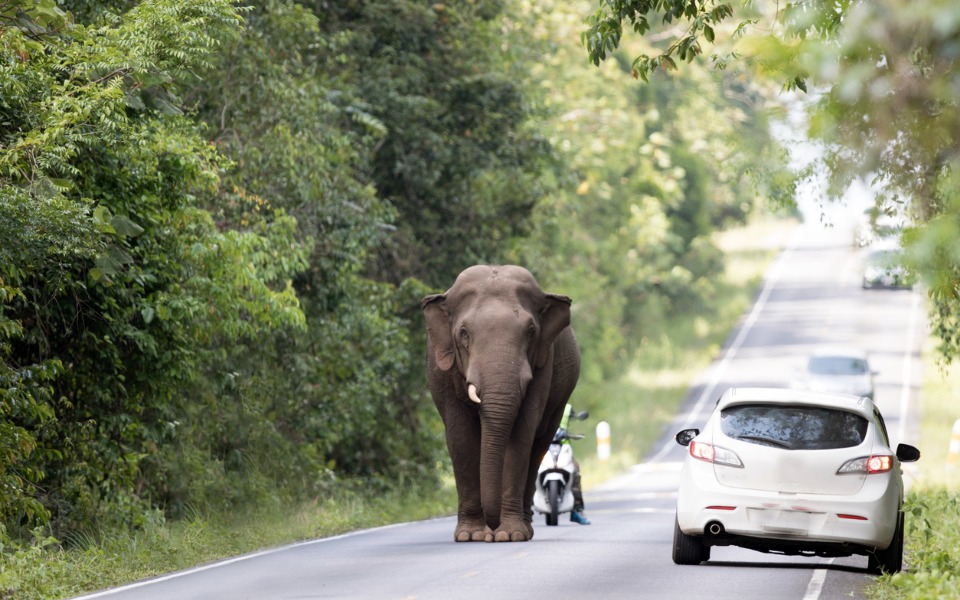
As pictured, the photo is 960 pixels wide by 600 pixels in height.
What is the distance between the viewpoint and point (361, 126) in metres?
28.5

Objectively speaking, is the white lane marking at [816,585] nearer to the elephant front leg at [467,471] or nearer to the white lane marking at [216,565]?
the elephant front leg at [467,471]

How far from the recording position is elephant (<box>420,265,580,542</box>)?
57.3 feet

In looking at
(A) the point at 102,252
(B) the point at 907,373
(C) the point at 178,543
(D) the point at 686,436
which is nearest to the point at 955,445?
(D) the point at 686,436

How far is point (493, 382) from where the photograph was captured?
17359mm

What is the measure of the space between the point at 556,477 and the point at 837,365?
88.3ft

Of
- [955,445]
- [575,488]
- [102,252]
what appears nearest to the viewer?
[102,252]

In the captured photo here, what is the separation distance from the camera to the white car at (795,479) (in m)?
14.2

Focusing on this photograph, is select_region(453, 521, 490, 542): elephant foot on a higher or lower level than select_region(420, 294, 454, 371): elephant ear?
lower

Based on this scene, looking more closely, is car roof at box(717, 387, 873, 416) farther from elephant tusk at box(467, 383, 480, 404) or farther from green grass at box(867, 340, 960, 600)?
elephant tusk at box(467, 383, 480, 404)

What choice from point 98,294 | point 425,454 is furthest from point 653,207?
point 98,294

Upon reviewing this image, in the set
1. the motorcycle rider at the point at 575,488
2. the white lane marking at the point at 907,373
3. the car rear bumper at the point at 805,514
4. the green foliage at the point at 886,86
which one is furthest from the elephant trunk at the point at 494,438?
the white lane marking at the point at 907,373

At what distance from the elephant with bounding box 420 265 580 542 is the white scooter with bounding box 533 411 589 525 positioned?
5.53 feet

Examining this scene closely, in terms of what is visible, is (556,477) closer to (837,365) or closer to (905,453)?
(905,453)

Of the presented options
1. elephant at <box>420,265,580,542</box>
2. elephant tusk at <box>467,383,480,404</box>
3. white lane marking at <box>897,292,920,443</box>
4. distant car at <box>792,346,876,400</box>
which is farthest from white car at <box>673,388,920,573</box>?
distant car at <box>792,346,876,400</box>
